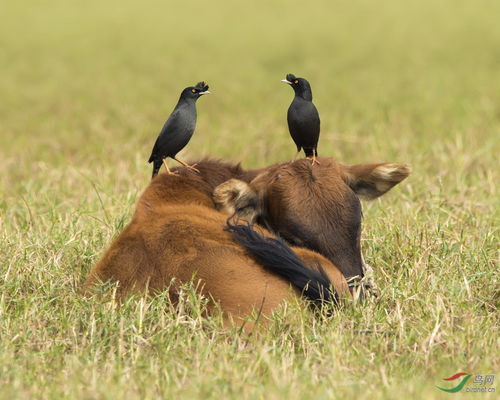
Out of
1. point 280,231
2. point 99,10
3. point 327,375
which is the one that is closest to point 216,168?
point 280,231

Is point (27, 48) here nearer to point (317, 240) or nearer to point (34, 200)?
point (34, 200)

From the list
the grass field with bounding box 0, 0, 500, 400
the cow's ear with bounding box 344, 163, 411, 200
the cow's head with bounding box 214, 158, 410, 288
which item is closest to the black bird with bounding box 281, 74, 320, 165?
the cow's head with bounding box 214, 158, 410, 288

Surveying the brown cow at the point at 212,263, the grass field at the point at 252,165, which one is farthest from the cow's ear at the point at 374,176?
the brown cow at the point at 212,263

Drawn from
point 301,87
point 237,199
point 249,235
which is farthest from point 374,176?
Answer: point 249,235

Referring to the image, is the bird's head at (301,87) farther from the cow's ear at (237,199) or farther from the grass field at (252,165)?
the grass field at (252,165)

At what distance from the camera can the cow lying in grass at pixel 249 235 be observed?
4.55 m

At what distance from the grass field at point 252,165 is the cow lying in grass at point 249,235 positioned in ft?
0.58

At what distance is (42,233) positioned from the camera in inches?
254

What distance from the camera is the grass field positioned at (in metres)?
4.02

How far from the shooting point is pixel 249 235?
15.6 ft

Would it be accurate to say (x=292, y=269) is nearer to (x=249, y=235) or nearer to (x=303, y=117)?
(x=249, y=235)

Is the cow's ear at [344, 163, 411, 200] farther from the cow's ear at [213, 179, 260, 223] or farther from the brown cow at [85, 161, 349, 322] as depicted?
the brown cow at [85, 161, 349, 322]

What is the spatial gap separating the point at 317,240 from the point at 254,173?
896 millimetres

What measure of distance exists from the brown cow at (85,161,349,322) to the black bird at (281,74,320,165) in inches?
25.0
